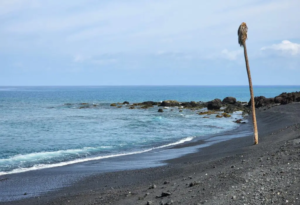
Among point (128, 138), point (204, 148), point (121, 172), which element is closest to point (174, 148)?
point (204, 148)

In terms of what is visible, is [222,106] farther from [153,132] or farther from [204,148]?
[204,148]

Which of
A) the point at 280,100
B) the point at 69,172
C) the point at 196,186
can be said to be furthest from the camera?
the point at 280,100

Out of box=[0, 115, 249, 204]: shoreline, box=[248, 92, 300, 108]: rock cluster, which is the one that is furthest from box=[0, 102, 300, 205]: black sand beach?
box=[248, 92, 300, 108]: rock cluster

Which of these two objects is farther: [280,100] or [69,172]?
Answer: [280,100]

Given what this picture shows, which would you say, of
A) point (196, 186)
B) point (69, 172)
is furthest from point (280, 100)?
point (196, 186)

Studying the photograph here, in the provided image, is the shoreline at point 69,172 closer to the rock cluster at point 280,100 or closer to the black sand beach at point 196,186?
the black sand beach at point 196,186

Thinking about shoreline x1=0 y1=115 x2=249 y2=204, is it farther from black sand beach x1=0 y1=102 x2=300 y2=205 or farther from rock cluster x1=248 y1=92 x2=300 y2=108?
rock cluster x1=248 y1=92 x2=300 y2=108

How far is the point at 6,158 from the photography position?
69.5ft

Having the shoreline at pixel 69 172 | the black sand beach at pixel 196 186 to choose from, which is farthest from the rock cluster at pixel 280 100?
the black sand beach at pixel 196 186

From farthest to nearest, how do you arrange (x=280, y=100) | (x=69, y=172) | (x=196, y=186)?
1. (x=280, y=100)
2. (x=69, y=172)
3. (x=196, y=186)

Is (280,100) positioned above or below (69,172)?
above

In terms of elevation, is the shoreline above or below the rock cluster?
below

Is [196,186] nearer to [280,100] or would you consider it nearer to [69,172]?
[69,172]

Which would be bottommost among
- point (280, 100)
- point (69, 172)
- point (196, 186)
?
point (69, 172)
